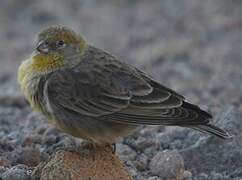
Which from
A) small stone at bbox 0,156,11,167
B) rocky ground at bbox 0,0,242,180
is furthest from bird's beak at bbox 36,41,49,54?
small stone at bbox 0,156,11,167

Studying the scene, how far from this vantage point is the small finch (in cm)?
705

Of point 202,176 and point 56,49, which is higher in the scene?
point 56,49

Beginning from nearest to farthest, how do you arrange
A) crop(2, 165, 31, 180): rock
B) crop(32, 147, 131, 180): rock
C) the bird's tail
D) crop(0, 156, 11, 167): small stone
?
1. crop(32, 147, 131, 180): rock
2. crop(2, 165, 31, 180): rock
3. the bird's tail
4. crop(0, 156, 11, 167): small stone

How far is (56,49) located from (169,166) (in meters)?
1.69

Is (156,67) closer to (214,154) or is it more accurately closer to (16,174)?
(214,154)

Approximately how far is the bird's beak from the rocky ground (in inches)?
39.8

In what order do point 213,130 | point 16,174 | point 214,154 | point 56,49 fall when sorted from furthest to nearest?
point 214,154 < point 56,49 < point 213,130 < point 16,174

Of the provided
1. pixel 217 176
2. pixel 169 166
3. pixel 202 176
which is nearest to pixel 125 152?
pixel 169 166

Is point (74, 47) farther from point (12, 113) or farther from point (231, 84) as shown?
point (231, 84)

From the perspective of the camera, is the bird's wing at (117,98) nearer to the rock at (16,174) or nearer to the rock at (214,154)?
the rock at (16,174)

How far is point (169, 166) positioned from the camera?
732 cm

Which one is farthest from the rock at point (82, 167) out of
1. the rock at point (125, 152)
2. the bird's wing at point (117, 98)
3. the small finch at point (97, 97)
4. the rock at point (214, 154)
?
the rock at point (214, 154)

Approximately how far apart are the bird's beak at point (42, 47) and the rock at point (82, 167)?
119 cm

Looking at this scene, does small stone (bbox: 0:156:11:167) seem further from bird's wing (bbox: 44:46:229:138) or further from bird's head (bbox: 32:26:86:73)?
bird's head (bbox: 32:26:86:73)
